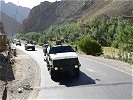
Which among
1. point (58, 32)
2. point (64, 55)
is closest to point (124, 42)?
point (64, 55)

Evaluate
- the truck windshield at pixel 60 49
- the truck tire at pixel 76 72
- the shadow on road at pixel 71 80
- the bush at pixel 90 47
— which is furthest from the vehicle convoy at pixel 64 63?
the bush at pixel 90 47

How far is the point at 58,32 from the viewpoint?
548 feet

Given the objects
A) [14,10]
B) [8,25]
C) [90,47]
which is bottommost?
[90,47]

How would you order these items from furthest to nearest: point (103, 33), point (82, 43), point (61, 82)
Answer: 1. point (103, 33)
2. point (82, 43)
3. point (61, 82)

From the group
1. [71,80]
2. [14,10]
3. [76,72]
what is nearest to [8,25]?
[14,10]

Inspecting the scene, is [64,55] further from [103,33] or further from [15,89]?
[103,33]

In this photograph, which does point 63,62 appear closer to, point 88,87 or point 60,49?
point 60,49

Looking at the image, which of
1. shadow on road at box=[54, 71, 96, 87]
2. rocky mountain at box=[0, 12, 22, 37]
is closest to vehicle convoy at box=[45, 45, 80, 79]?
shadow on road at box=[54, 71, 96, 87]

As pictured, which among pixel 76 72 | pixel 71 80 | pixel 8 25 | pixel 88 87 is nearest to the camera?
pixel 88 87

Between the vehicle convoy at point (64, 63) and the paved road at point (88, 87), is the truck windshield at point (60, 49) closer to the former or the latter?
the vehicle convoy at point (64, 63)

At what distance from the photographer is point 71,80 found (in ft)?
67.6

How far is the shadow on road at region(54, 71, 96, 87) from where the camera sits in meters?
19.1

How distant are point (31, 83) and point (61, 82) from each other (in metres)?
1.86

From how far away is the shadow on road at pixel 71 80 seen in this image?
1914 cm
